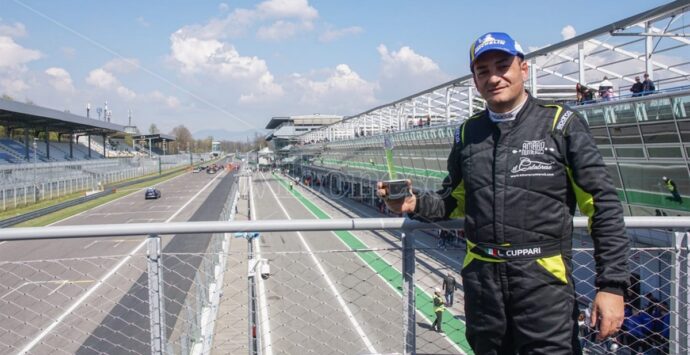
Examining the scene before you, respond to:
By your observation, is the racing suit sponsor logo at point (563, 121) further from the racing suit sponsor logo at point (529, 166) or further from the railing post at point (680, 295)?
the railing post at point (680, 295)

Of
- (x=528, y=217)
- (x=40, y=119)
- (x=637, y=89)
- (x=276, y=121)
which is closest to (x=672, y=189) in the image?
(x=637, y=89)

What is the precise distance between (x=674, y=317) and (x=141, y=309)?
14.6 metres

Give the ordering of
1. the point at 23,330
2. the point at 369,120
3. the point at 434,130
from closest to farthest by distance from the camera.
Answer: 1. the point at 23,330
2. the point at 434,130
3. the point at 369,120

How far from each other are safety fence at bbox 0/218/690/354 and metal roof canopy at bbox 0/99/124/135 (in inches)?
953

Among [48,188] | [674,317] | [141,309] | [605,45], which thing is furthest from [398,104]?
[674,317]

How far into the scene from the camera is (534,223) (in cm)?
231

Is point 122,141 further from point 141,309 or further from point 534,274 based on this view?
point 534,274

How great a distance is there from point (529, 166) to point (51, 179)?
159ft

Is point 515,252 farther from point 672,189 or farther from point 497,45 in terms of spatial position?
point 672,189

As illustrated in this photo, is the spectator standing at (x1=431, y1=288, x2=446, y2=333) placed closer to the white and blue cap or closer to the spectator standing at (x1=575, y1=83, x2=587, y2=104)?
the spectator standing at (x1=575, y1=83, x2=587, y2=104)

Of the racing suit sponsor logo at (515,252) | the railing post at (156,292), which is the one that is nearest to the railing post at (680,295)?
the racing suit sponsor logo at (515,252)

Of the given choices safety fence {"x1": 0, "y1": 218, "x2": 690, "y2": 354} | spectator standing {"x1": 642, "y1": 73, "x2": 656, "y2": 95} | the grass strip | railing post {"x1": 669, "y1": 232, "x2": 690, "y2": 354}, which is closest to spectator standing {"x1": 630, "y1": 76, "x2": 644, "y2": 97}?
spectator standing {"x1": 642, "y1": 73, "x2": 656, "y2": 95}

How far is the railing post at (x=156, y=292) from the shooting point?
10.2 feet

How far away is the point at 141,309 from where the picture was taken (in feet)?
49.0
